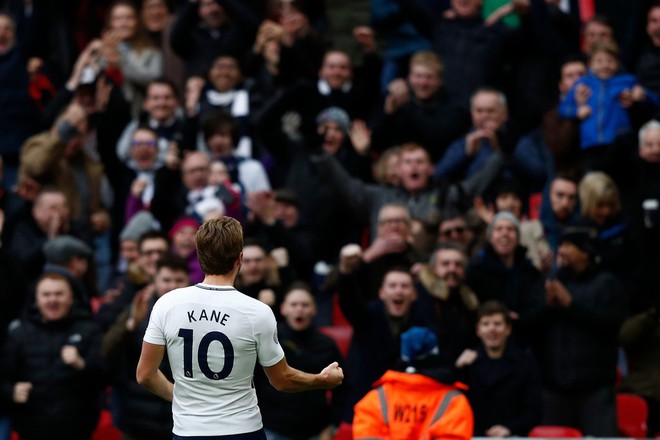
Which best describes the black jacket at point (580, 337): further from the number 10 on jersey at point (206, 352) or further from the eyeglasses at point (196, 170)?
the number 10 on jersey at point (206, 352)

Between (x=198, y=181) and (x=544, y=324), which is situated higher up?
(x=198, y=181)

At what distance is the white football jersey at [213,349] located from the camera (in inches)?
264

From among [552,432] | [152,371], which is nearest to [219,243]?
[152,371]

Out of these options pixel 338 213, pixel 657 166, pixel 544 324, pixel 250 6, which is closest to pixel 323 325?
pixel 338 213

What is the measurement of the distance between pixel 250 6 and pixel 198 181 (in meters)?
3.48

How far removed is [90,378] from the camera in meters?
11.1

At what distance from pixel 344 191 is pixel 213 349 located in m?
6.10

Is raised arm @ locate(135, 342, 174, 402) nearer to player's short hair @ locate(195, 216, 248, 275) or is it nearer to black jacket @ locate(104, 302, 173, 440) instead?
player's short hair @ locate(195, 216, 248, 275)

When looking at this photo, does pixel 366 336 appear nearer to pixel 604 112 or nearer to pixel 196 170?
pixel 196 170

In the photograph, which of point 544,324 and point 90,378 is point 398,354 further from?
point 90,378

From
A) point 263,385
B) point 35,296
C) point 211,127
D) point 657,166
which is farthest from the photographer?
point 211,127

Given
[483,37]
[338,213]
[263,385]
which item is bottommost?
[263,385]

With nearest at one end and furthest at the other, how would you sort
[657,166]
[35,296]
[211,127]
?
[35,296] → [657,166] → [211,127]

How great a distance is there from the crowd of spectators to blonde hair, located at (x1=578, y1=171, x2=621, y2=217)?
2cm
